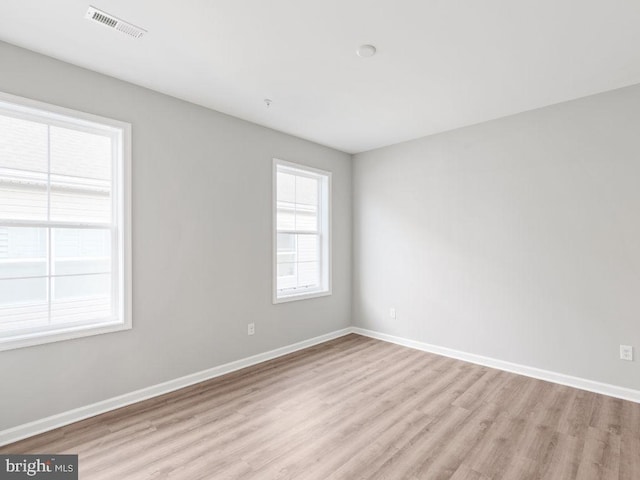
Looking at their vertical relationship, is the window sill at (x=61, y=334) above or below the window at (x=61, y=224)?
below

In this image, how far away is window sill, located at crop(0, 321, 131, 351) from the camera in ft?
7.61

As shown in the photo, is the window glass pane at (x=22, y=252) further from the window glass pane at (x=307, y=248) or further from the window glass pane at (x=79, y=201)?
the window glass pane at (x=307, y=248)

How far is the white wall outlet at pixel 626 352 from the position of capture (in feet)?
9.66

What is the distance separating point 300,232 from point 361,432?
2632mm

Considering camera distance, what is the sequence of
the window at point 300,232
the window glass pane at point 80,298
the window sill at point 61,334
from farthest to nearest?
the window at point 300,232
the window glass pane at point 80,298
the window sill at point 61,334

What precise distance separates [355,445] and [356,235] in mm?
3231

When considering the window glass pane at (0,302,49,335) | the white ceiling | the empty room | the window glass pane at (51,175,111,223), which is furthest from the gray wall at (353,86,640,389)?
the window glass pane at (0,302,49,335)

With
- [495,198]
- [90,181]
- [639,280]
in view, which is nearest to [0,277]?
[90,181]

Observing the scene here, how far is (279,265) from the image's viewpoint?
14.0ft

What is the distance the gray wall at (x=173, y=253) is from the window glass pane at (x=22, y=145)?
221 millimetres

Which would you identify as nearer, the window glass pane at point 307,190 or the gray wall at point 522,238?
the gray wall at point 522,238

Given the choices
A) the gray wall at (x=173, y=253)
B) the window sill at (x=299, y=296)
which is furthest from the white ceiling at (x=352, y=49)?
the window sill at (x=299, y=296)

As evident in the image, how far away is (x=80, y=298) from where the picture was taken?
269cm

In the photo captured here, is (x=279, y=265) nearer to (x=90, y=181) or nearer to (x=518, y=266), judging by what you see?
(x=90, y=181)
